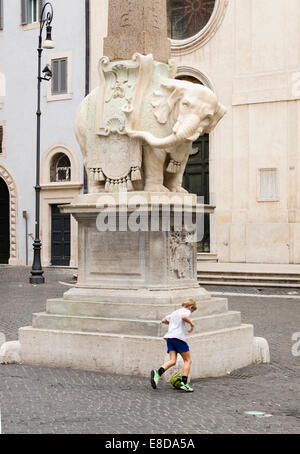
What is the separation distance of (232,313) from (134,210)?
1.79 meters

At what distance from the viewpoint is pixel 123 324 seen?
8.93m

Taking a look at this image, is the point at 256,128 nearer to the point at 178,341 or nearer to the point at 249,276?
the point at 249,276

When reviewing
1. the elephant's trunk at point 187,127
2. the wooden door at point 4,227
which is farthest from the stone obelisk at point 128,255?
the wooden door at point 4,227

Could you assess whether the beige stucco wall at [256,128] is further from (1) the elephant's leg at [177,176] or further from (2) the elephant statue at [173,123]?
(2) the elephant statue at [173,123]

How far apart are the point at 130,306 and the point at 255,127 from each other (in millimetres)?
18441

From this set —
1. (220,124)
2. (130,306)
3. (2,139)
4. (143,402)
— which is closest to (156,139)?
(130,306)

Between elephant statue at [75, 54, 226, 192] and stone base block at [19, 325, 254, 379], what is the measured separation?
1.87 meters

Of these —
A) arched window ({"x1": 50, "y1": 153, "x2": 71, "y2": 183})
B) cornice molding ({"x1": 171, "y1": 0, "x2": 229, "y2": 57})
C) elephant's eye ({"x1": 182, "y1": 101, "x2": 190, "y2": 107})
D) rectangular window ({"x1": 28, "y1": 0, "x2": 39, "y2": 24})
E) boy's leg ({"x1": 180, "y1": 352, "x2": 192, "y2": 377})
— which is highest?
rectangular window ({"x1": 28, "y1": 0, "x2": 39, "y2": 24})

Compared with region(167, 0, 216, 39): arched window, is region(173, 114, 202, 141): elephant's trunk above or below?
below

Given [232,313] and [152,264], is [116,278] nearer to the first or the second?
[152,264]

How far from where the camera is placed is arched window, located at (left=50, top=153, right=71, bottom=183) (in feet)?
103

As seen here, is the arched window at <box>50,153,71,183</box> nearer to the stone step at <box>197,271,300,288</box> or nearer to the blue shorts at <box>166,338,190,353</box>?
the stone step at <box>197,271,300,288</box>

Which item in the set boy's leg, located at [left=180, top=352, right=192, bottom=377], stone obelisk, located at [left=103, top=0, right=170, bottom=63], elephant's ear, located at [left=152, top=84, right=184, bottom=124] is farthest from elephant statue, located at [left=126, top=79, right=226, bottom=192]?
boy's leg, located at [left=180, top=352, right=192, bottom=377]

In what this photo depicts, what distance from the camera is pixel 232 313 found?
32.0 ft
